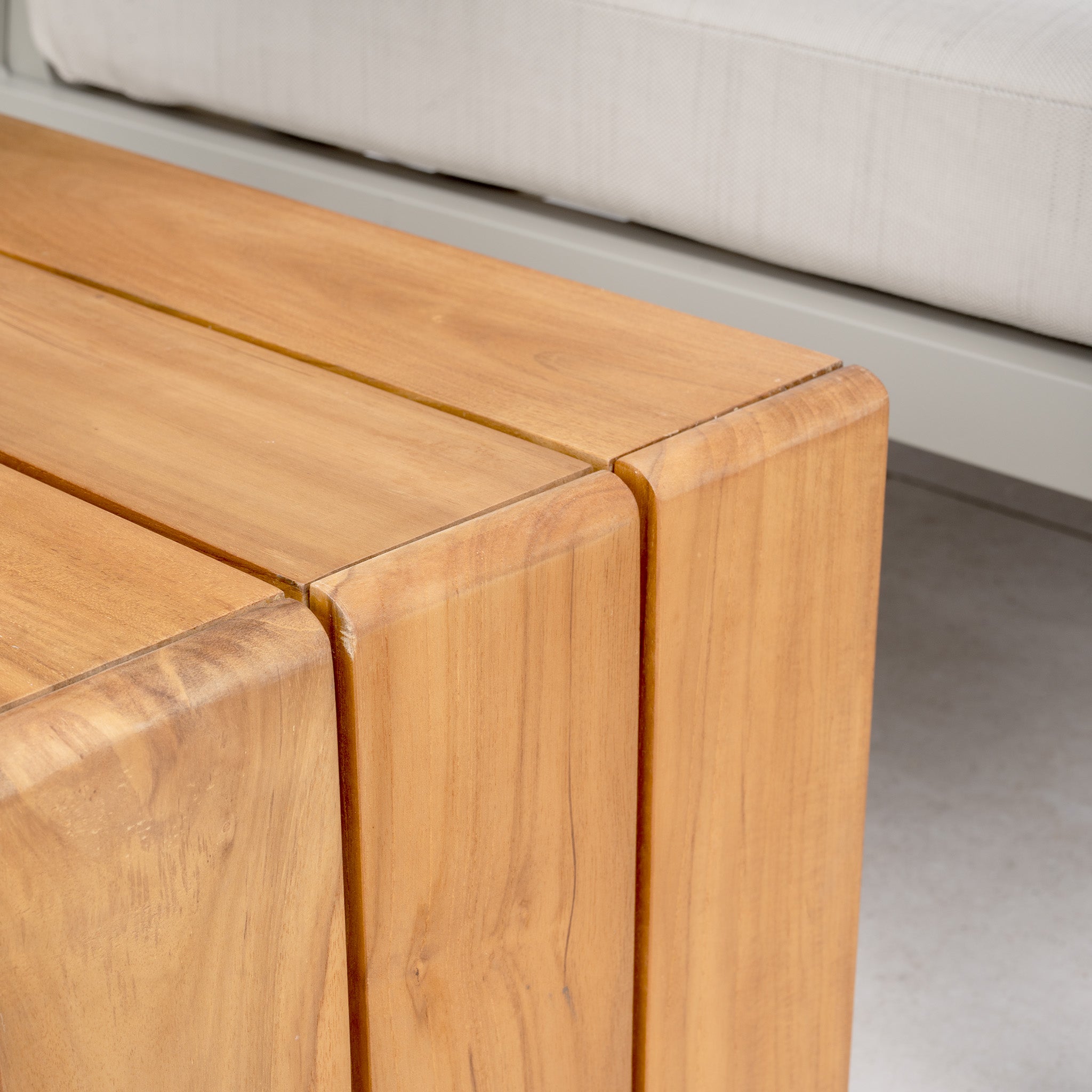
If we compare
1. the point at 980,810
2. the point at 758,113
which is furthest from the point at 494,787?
the point at 980,810

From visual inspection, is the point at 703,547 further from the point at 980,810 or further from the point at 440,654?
the point at 980,810

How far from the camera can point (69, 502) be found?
48 cm

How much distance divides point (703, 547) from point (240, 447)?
0.17 m

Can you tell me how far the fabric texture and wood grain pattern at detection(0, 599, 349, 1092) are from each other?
62 centimetres

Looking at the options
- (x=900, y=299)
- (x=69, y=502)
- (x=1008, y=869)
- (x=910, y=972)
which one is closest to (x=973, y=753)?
(x=1008, y=869)

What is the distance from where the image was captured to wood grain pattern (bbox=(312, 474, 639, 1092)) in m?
0.45

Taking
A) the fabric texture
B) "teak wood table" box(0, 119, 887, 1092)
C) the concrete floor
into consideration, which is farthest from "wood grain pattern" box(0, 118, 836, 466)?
the concrete floor

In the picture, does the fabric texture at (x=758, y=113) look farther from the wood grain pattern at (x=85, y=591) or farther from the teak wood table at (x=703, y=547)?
the wood grain pattern at (x=85, y=591)

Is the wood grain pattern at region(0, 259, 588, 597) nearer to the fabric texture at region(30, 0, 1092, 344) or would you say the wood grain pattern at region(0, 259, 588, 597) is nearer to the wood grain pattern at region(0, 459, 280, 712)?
the wood grain pattern at region(0, 459, 280, 712)

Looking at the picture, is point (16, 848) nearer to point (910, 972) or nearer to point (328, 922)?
point (328, 922)

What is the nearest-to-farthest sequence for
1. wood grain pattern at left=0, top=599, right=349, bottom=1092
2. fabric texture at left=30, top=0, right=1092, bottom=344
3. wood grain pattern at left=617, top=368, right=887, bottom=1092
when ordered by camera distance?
1. wood grain pattern at left=0, top=599, right=349, bottom=1092
2. wood grain pattern at left=617, top=368, right=887, bottom=1092
3. fabric texture at left=30, top=0, right=1092, bottom=344

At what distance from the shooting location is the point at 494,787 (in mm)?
492

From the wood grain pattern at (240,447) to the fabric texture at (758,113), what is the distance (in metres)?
0.48

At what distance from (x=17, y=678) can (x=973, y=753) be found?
95 centimetres
